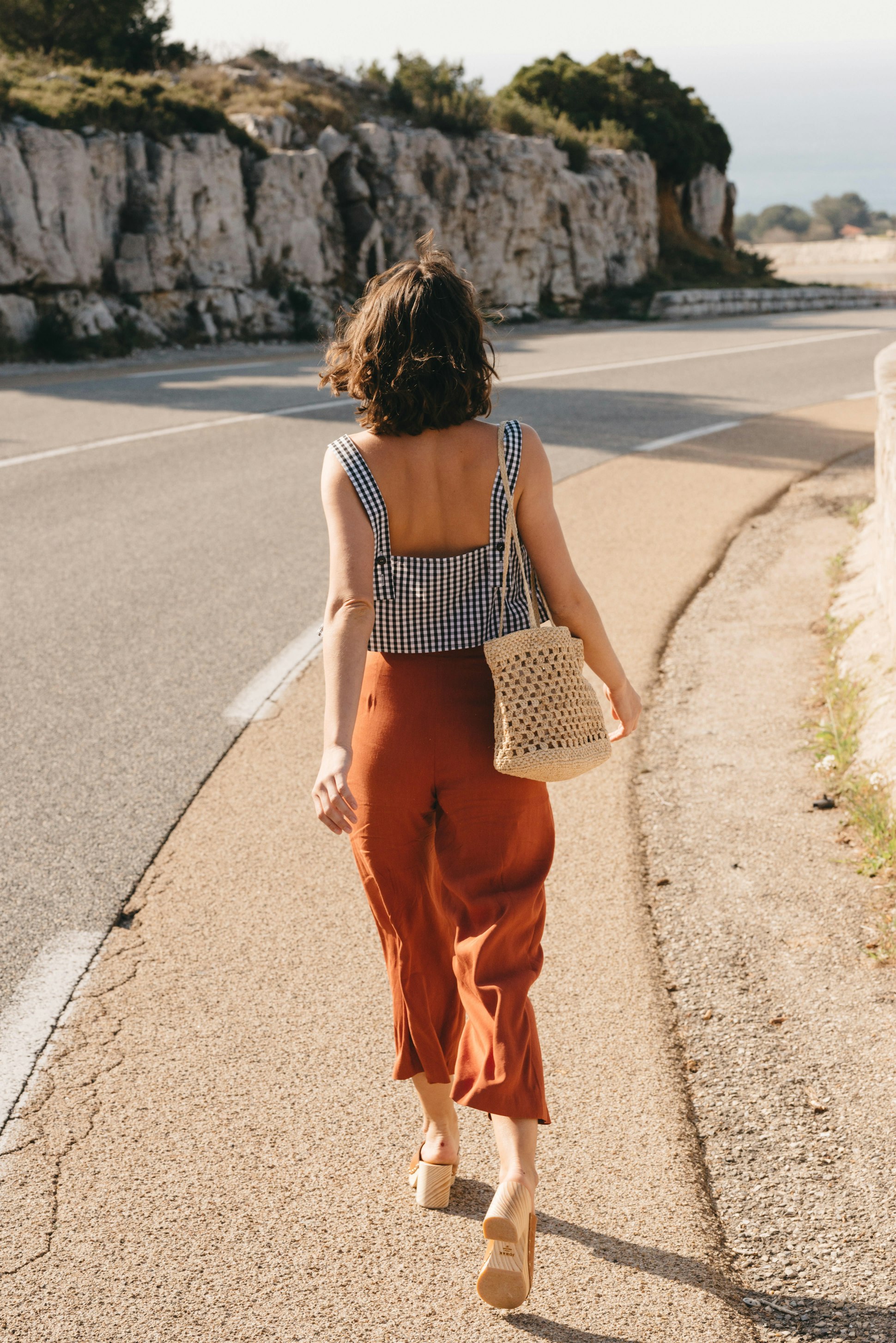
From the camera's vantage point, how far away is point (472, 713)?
8.57ft

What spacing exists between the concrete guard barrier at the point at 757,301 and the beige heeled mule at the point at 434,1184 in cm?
3024

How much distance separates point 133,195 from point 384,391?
2212 cm

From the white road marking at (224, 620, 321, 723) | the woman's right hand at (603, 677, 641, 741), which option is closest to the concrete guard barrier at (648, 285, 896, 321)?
the white road marking at (224, 620, 321, 723)

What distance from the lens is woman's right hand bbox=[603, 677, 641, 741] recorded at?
2885 millimetres

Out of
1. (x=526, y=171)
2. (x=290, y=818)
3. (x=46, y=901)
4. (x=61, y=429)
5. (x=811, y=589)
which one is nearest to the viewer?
(x=46, y=901)

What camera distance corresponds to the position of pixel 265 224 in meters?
24.5

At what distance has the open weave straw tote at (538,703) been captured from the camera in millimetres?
2529

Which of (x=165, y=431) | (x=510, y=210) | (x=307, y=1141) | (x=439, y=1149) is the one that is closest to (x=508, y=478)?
(x=439, y=1149)

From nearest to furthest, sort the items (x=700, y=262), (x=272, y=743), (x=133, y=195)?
(x=272, y=743) < (x=133, y=195) < (x=700, y=262)

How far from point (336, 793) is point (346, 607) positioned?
15.5 inches

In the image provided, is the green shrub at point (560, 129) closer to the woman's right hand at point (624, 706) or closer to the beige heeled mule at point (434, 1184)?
the woman's right hand at point (624, 706)

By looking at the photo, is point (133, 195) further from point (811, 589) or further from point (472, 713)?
point (472, 713)

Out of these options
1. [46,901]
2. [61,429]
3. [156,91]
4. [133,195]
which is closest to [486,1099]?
[46,901]

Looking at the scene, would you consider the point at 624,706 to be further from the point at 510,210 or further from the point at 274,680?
the point at 510,210
